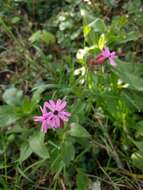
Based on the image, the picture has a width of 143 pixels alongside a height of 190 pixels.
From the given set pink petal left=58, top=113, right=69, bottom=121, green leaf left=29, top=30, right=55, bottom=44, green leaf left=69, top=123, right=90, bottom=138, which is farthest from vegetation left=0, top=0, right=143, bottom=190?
green leaf left=29, top=30, right=55, bottom=44

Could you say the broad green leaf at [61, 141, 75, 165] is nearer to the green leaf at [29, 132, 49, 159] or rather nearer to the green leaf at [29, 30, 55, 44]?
the green leaf at [29, 132, 49, 159]

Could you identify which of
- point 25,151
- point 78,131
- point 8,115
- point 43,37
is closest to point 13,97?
point 8,115

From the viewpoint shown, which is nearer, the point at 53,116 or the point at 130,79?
the point at 53,116

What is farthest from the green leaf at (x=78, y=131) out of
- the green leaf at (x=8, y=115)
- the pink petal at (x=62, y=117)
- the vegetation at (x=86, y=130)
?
the green leaf at (x=8, y=115)

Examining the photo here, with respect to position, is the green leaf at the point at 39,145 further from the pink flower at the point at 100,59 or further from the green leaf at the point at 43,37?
the green leaf at the point at 43,37

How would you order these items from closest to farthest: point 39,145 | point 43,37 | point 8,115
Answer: point 39,145
point 8,115
point 43,37

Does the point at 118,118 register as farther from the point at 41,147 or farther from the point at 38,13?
the point at 38,13

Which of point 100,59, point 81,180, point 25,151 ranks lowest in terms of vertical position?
point 81,180

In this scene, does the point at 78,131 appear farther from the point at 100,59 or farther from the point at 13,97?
the point at 13,97
